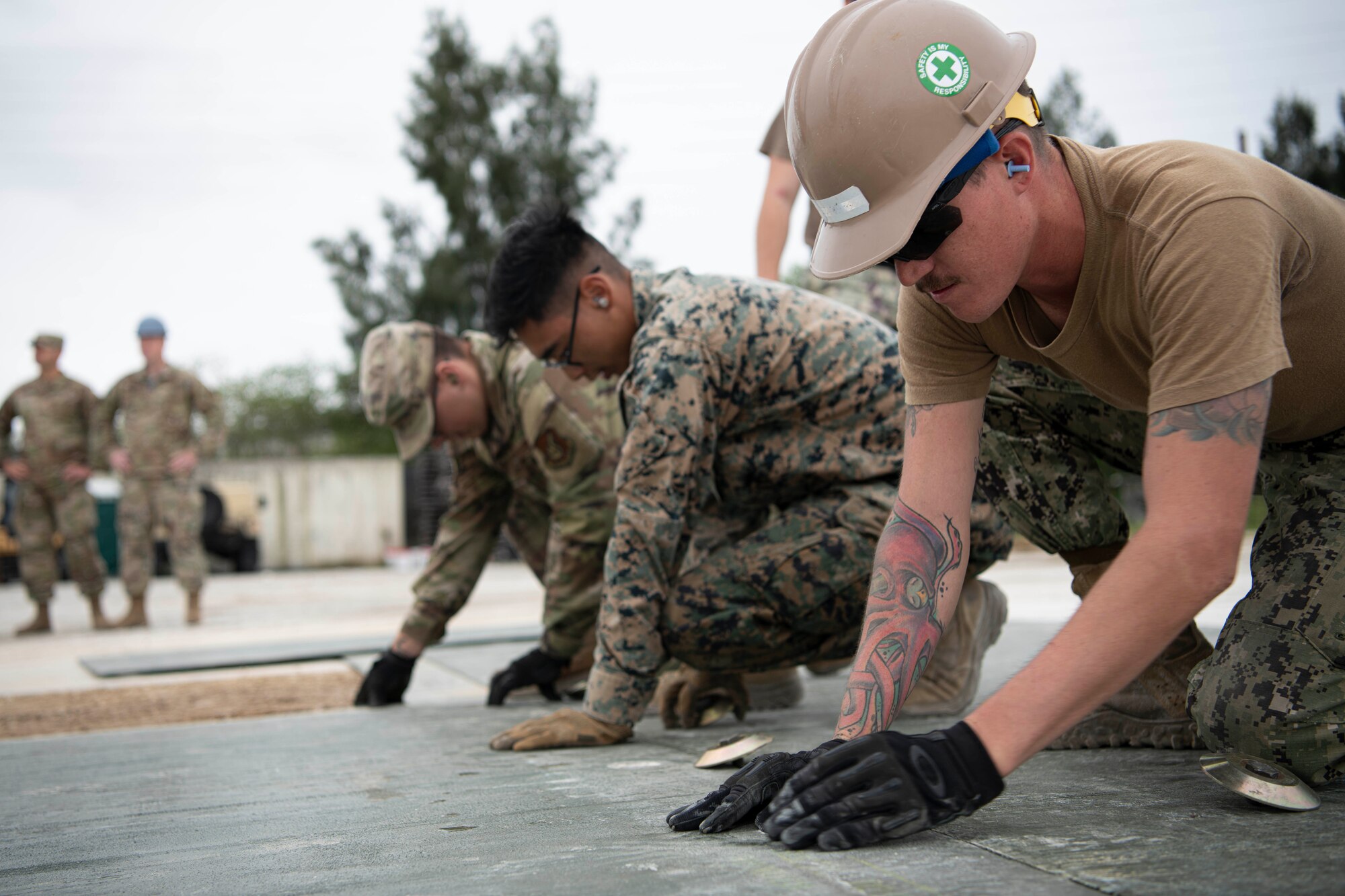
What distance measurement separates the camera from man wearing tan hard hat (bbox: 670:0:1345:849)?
1.33 meters

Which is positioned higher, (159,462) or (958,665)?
(159,462)

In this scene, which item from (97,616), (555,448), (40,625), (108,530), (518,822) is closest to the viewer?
(518,822)

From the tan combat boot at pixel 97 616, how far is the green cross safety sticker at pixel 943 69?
718 centimetres

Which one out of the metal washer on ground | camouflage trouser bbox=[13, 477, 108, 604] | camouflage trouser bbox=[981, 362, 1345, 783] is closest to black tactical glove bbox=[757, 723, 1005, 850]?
the metal washer on ground

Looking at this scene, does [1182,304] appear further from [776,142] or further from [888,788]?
[776,142]

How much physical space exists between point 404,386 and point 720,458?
1149 mm

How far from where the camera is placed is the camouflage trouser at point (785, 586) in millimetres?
2553

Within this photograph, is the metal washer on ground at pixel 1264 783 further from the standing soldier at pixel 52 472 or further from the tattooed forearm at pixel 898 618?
the standing soldier at pixel 52 472

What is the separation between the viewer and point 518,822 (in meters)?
1.71

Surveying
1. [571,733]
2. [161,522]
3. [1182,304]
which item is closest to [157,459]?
[161,522]

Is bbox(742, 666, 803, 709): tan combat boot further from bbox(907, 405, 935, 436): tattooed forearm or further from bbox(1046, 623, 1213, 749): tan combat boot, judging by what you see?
bbox(907, 405, 935, 436): tattooed forearm

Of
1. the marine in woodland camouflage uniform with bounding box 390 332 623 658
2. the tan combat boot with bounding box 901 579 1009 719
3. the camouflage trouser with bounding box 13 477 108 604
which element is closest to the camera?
the tan combat boot with bounding box 901 579 1009 719

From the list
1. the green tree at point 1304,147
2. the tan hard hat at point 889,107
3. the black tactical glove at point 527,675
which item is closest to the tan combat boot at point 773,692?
the black tactical glove at point 527,675

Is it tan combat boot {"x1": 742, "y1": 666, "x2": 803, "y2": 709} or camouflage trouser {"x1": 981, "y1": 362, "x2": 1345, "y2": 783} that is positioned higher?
camouflage trouser {"x1": 981, "y1": 362, "x2": 1345, "y2": 783}
